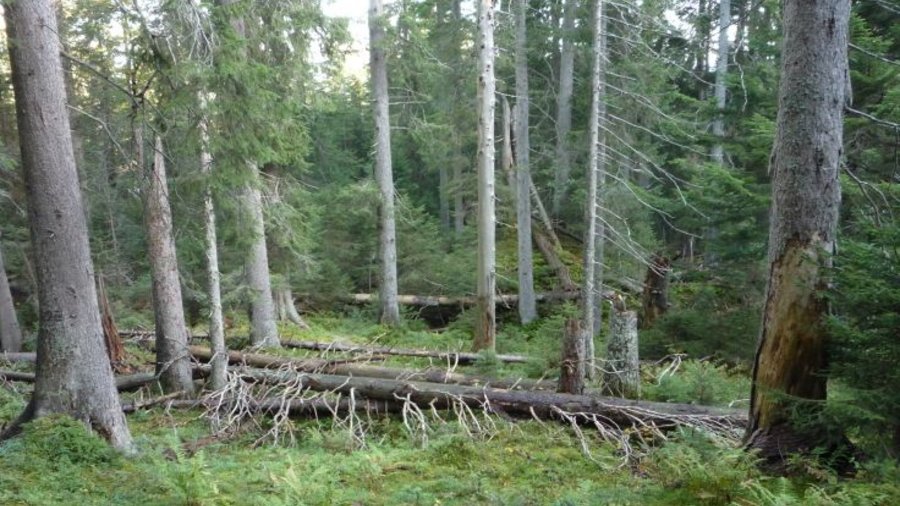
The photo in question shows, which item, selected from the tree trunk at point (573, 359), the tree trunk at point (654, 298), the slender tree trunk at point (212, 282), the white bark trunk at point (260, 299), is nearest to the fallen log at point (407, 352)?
the white bark trunk at point (260, 299)

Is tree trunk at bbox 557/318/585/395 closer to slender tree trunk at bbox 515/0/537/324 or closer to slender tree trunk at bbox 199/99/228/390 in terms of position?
slender tree trunk at bbox 199/99/228/390

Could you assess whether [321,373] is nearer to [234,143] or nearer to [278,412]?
[278,412]

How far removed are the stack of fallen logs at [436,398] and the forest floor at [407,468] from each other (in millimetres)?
233

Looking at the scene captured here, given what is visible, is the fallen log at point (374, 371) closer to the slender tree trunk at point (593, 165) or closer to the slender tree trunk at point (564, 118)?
the slender tree trunk at point (593, 165)

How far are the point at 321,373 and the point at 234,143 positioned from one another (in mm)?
4061

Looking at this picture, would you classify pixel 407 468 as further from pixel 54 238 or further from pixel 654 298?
pixel 654 298

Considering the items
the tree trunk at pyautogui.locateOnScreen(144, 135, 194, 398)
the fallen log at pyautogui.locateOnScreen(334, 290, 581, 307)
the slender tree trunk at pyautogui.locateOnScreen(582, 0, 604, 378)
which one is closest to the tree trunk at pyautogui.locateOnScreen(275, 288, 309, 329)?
the fallen log at pyautogui.locateOnScreen(334, 290, 581, 307)

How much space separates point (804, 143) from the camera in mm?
4211

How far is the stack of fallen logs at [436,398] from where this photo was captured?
22.0 feet

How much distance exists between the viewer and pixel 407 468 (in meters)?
5.67

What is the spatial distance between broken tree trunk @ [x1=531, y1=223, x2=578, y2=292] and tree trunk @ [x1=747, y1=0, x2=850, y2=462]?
13.1 metres

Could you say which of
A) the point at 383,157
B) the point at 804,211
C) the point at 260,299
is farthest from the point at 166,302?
the point at 804,211

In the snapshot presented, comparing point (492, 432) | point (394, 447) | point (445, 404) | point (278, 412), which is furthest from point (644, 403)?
point (278, 412)

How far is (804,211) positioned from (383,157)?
12.2 meters
